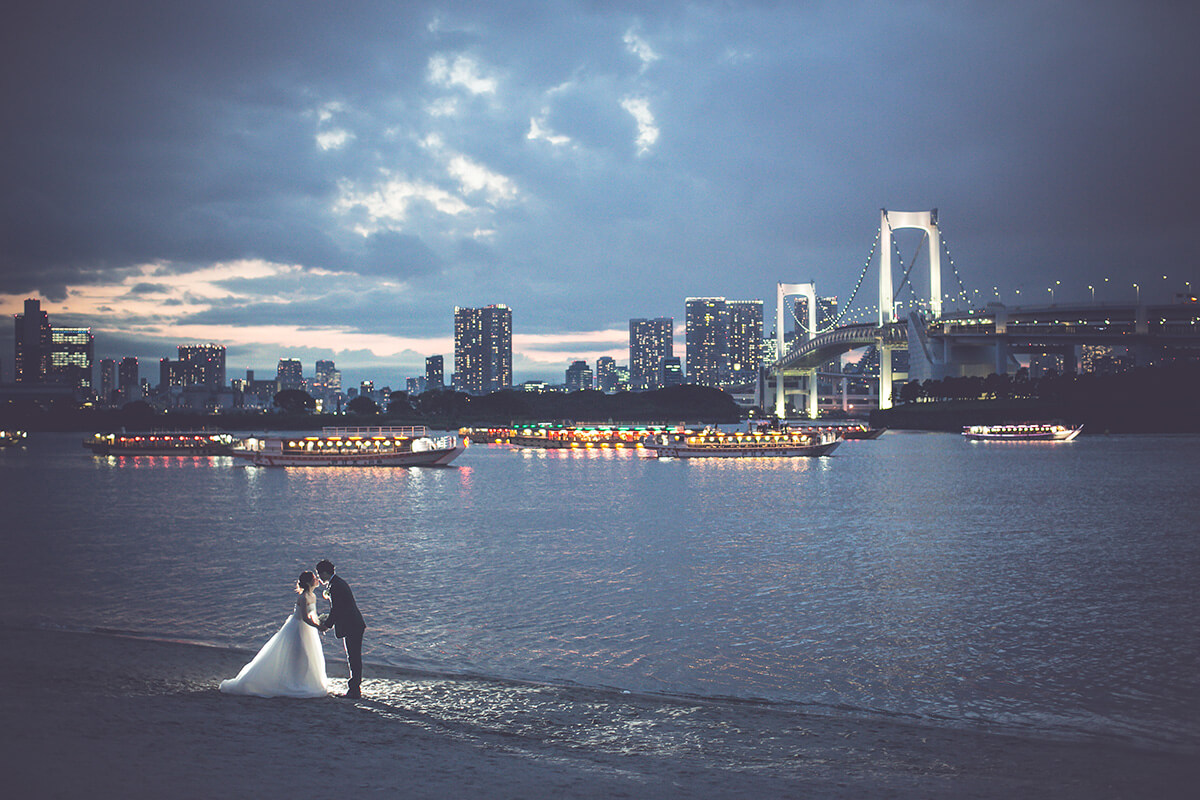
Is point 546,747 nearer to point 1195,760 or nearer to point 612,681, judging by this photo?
point 612,681

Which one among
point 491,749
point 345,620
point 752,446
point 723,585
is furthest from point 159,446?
point 491,749

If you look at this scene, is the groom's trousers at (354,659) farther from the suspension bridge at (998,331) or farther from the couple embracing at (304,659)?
the suspension bridge at (998,331)

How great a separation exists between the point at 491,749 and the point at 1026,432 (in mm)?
111223

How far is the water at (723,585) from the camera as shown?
1272cm

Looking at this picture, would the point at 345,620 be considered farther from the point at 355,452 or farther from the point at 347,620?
the point at 355,452

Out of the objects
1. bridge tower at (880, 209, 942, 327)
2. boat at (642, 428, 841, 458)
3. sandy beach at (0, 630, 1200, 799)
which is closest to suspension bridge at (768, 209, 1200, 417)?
bridge tower at (880, 209, 942, 327)

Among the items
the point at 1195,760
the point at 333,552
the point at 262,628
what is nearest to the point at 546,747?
the point at 1195,760

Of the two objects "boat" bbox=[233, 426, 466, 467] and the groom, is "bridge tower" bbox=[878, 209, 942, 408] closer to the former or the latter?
"boat" bbox=[233, 426, 466, 467]

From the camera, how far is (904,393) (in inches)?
5418

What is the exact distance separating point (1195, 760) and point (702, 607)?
32.3 feet

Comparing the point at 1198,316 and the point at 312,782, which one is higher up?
the point at 1198,316

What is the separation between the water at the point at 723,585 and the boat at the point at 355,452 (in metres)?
25.4

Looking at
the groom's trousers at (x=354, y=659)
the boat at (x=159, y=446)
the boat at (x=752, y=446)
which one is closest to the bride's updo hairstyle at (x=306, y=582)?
the groom's trousers at (x=354, y=659)

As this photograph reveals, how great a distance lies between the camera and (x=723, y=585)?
68.1 feet
